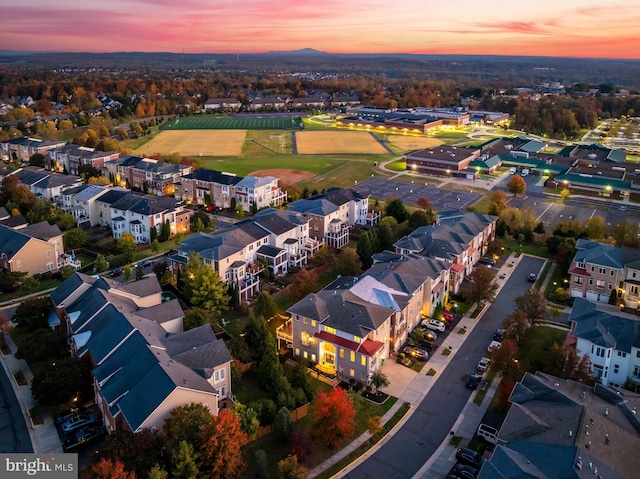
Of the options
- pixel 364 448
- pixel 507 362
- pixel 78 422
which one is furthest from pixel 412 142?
pixel 78 422

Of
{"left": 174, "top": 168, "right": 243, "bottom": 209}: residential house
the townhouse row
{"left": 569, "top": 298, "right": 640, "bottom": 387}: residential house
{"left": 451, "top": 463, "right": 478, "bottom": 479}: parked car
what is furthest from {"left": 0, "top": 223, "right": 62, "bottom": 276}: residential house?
{"left": 569, "top": 298, "right": 640, "bottom": 387}: residential house

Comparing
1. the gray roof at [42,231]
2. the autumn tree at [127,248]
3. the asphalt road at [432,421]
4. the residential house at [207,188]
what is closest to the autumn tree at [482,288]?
the asphalt road at [432,421]

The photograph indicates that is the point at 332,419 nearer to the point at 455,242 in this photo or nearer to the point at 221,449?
the point at 221,449

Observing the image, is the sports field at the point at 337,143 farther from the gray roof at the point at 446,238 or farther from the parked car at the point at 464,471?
the parked car at the point at 464,471

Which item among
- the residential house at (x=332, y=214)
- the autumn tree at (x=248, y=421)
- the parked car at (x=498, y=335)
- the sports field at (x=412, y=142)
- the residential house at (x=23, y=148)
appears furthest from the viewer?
the sports field at (x=412, y=142)

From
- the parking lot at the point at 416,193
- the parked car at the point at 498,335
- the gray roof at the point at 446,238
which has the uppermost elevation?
the gray roof at the point at 446,238

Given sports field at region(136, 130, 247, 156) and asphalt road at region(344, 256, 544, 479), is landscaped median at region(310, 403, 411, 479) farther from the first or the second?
sports field at region(136, 130, 247, 156)

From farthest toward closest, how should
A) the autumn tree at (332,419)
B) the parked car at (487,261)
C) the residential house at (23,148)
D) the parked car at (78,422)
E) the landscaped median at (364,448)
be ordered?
the residential house at (23,148) → the parked car at (487,261) → the parked car at (78,422) → the autumn tree at (332,419) → the landscaped median at (364,448)
